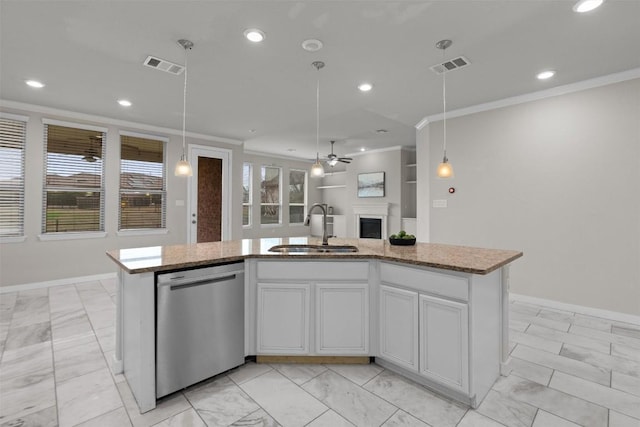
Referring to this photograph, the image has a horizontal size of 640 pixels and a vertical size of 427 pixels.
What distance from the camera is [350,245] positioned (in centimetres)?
269

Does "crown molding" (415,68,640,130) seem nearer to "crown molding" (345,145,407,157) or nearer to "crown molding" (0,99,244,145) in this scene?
"crown molding" (345,145,407,157)

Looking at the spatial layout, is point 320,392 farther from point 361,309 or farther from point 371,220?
point 371,220

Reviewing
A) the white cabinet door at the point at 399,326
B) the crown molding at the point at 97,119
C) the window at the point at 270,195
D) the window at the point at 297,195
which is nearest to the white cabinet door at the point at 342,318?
the white cabinet door at the point at 399,326

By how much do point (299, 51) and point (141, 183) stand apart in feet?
13.1

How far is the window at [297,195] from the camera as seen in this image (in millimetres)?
9430

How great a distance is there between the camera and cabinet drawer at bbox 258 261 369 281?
2.30 meters

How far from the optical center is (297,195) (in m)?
9.61

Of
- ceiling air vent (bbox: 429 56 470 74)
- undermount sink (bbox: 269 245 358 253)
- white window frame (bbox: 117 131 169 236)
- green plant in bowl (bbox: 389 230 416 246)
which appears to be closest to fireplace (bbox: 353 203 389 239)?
ceiling air vent (bbox: 429 56 470 74)

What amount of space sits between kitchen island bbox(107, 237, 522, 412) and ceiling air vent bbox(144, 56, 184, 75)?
1.91 metres

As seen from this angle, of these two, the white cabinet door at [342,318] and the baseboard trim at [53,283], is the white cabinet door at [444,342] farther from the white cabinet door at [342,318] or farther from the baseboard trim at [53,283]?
the baseboard trim at [53,283]

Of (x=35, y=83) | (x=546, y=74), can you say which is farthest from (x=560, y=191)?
(x=35, y=83)

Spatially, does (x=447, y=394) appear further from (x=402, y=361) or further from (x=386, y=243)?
(x=386, y=243)

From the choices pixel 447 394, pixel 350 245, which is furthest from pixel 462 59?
pixel 447 394

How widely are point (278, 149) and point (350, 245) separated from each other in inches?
228
